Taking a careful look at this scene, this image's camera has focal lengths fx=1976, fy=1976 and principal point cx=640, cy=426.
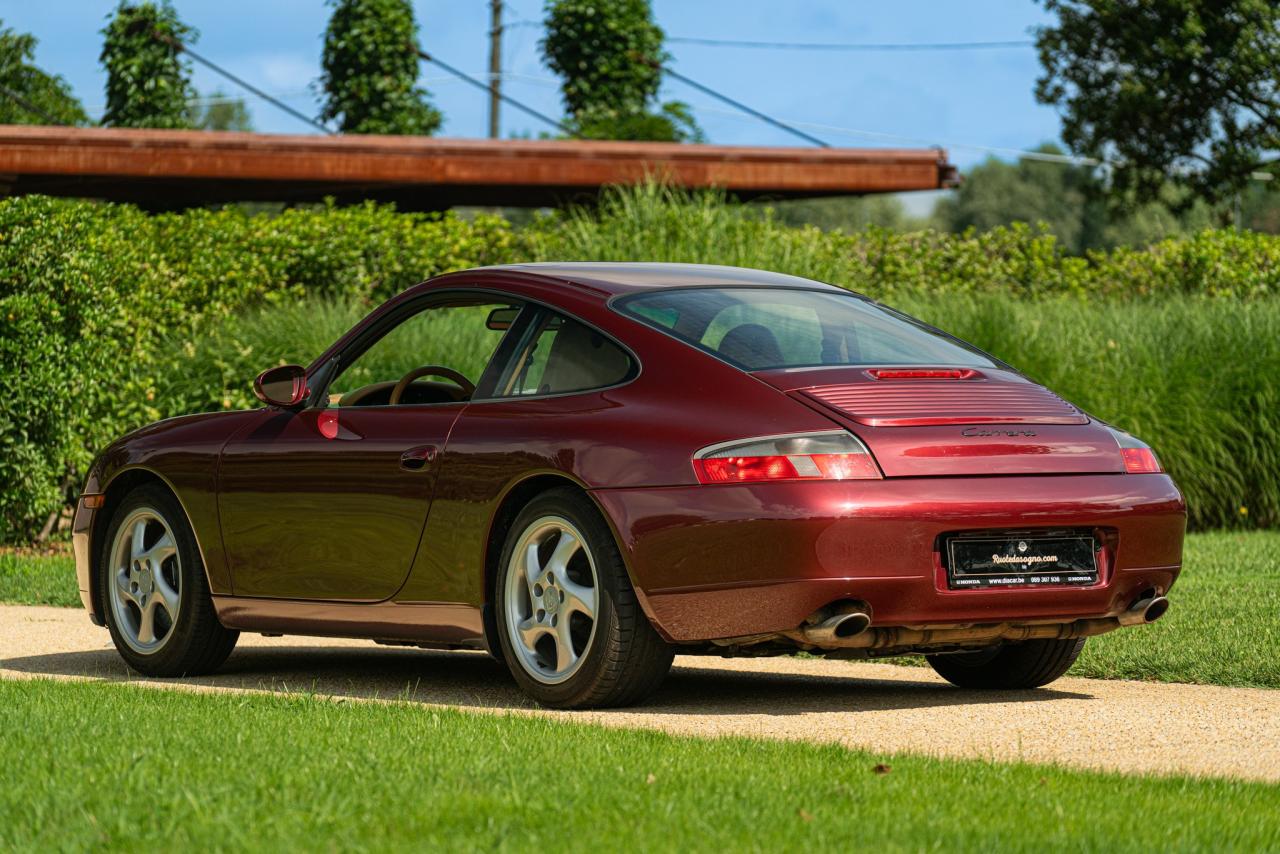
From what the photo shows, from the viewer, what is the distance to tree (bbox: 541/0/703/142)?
3425 cm

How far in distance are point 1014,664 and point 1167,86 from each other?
33027mm

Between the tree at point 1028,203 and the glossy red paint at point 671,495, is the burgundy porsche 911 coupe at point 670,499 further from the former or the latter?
the tree at point 1028,203

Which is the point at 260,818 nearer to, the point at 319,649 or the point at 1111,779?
the point at 1111,779

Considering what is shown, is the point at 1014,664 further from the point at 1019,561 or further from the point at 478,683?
the point at 478,683

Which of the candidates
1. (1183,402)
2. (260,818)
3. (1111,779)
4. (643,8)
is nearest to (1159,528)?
(1111,779)

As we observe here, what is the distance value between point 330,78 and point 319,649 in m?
27.8

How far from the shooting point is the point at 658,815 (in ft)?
14.2

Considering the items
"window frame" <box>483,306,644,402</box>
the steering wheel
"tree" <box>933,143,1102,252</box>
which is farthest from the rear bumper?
"tree" <box>933,143,1102,252</box>

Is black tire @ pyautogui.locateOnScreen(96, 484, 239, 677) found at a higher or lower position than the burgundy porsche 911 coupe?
lower

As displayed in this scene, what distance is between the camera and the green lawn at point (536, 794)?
13.5ft

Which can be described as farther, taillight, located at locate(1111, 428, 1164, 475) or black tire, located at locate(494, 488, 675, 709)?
taillight, located at locate(1111, 428, 1164, 475)

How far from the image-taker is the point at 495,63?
147 feet

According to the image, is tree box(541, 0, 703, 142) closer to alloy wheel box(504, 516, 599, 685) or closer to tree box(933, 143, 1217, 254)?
alloy wheel box(504, 516, 599, 685)

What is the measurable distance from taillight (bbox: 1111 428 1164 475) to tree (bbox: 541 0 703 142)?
91.0 feet
